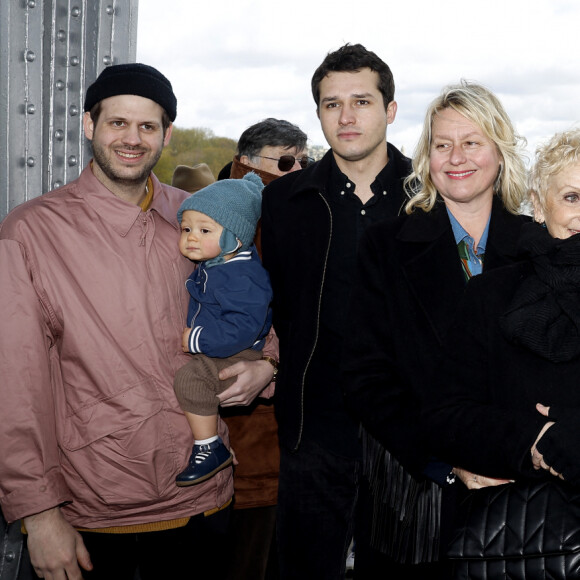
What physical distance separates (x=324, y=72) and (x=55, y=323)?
1.34 m

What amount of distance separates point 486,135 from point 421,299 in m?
0.53

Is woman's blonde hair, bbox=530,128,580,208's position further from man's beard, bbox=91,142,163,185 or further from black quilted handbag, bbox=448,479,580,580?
man's beard, bbox=91,142,163,185

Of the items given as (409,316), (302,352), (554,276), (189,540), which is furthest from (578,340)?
(189,540)

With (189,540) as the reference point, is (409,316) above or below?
above

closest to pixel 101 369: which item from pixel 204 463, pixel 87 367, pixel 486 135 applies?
pixel 87 367

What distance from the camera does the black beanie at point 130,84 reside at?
2350mm

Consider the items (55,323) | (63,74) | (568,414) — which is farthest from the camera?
(63,74)

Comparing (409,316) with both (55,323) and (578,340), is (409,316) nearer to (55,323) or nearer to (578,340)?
(578,340)

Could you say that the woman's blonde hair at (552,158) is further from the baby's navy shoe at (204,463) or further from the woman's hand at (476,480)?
the baby's navy shoe at (204,463)

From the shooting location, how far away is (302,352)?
265 cm

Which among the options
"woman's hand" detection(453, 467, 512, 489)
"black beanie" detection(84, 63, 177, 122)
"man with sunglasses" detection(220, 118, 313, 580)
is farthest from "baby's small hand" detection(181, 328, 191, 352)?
"woman's hand" detection(453, 467, 512, 489)

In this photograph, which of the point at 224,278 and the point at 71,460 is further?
the point at 224,278

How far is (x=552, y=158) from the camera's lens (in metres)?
1.95

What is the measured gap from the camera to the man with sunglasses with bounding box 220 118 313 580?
2.94m
